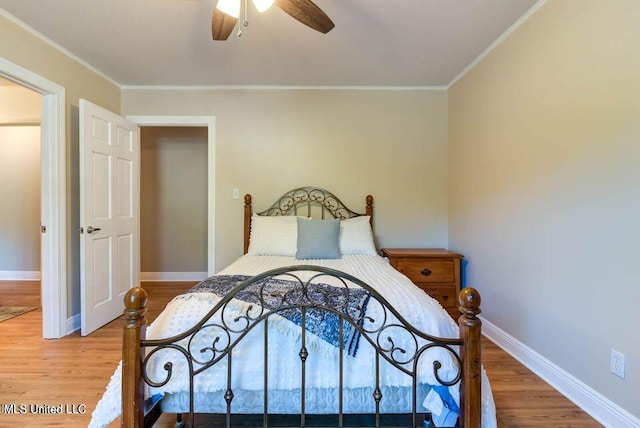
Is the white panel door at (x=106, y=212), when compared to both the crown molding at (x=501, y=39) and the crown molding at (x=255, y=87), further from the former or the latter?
the crown molding at (x=501, y=39)

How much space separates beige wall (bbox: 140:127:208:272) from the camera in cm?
443

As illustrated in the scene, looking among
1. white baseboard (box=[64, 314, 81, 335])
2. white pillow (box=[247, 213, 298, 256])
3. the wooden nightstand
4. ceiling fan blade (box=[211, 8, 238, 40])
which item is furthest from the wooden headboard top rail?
white baseboard (box=[64, 314, 81, 335])

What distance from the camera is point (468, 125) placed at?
9.46ft

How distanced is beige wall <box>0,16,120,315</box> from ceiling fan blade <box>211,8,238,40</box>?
1.60m

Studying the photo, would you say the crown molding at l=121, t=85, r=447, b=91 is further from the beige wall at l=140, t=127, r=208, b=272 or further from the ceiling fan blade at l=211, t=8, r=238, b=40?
the ceiling fan blade at l=211, t=8, r=238, b=40

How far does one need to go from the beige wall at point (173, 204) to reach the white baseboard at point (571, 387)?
3.85 metres

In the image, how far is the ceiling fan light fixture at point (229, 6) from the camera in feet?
5.15

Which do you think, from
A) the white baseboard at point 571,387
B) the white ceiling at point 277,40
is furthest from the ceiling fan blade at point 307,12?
the white baseboard at point 571,387

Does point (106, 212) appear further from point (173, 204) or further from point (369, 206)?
point (369, 206)

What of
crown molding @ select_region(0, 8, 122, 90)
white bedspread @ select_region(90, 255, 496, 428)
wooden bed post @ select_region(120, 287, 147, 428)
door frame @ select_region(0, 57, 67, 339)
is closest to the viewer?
wooden bed post @ select_region(120, 287, 147, 428)

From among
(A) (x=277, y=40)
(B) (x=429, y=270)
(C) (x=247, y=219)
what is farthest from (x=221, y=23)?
(B) (x=429, y=270)

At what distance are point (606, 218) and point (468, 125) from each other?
1603 mm

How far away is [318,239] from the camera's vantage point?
266 centimetres

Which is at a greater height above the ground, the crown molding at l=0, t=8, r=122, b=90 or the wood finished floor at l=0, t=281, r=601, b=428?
the crown molding at l=0, t=8, r=122, b=90
